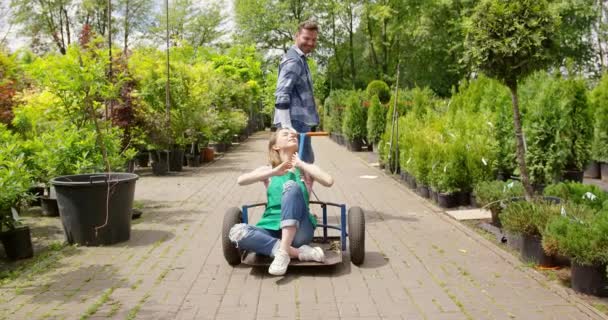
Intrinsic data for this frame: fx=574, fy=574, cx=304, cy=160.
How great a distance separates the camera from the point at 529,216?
4.83 metres

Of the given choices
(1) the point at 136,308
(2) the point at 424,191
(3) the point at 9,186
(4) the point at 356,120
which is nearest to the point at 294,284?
(1) the point at 136,308

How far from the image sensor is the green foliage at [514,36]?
17.9 feet

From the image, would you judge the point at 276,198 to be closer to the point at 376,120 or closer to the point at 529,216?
the point at 529,216

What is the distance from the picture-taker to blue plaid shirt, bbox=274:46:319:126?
583 centimetres

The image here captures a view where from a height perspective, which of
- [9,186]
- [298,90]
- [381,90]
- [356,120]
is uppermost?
[381,90]

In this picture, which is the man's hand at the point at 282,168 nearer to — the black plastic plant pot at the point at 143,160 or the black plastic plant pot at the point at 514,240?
the black plastic plant pot at the point at 514,240

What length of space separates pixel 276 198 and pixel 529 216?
2.14 meters

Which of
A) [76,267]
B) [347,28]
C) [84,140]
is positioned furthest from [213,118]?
[347,28]

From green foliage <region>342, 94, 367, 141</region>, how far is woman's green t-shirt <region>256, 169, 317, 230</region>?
1440 cm

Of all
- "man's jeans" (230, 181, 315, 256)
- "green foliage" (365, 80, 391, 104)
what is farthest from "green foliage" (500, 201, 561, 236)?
"green foliage" (365, 80, 391, 104)

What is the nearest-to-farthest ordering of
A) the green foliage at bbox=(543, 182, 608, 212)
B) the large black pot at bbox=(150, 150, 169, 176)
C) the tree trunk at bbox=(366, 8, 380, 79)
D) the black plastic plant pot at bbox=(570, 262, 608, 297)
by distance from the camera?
the black plastic plant pot at bbox=(570, 262, 608, 297)
the green foliage at bbox=(543, 182, 608, 212)
the large black pot at bbox=(150, 150, 169, 176)
the tree trunk at bbox=(366, 8, 380, 79)

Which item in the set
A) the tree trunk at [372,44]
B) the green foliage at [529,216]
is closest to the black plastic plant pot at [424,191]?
the green foliage at [529,216]

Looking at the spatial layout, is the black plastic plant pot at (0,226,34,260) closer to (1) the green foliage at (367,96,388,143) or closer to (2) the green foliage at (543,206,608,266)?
(2) the green foliage at (543,206,608,266)

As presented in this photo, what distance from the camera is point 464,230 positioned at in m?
6.31
